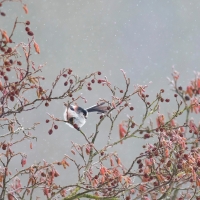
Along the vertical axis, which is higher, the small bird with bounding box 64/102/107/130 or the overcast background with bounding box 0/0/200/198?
the overcast background with bounding box 0/0/200/198

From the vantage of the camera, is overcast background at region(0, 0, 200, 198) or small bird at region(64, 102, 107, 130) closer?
small bird at region(64, 102, 107, 130)

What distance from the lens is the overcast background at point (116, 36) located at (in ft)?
47.6

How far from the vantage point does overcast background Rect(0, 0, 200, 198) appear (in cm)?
1452

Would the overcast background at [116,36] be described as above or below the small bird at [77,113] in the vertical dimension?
above

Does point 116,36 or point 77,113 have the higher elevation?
point 116,36

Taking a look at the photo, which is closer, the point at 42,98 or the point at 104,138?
the point at 42,98

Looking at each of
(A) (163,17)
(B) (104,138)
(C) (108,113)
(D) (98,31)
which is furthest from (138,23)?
(C) (108,113)

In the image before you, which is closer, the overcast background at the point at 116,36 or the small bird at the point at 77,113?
the small bird at the point at 77,113

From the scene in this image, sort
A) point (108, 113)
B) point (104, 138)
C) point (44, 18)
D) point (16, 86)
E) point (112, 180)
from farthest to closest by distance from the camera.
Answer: point (44, 18) < point (104, 138) < point (108, 113) < point (112, 180) < point (16, 86)

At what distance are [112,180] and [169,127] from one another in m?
0.40

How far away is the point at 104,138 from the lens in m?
11.3

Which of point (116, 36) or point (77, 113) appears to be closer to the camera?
point (77, 113)

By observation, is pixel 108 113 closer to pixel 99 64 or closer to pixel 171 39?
pixel 99 64

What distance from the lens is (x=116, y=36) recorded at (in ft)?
59.6
